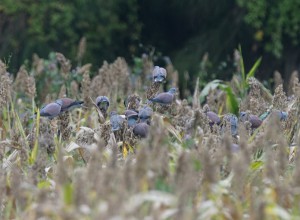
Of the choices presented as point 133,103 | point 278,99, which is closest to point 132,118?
point 133,103

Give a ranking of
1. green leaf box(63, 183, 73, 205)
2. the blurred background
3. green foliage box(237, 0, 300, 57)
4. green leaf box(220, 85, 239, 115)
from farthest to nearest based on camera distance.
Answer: the blurred background
green foliage box(237, 0, 300, 57)
green leaf box(220, 85, 239, 115)
green leaf box(63, 183, 73, 205)

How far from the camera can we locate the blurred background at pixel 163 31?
466 inches

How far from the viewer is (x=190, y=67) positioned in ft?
39.0

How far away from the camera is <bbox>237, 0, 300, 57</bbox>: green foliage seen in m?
11.6

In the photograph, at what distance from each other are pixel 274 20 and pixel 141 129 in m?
7.61

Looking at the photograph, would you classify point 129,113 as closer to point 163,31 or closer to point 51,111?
point 51,111

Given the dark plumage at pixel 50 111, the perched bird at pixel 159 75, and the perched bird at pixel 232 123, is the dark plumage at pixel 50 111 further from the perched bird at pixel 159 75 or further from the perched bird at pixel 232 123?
the perched bird at pixel 232 123

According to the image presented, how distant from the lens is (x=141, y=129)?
4.40 metres

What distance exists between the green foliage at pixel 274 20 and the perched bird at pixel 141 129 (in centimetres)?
728

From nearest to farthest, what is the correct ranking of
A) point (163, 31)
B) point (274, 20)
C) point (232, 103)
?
point (232, 103)
point (274, 20)
point (163, 31)

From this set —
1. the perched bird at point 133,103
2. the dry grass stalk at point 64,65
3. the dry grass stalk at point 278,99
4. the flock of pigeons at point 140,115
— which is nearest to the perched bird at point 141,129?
the flock of pigeons at point 140,115

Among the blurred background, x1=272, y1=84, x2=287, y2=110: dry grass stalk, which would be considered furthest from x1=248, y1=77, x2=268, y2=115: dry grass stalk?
the blurred background

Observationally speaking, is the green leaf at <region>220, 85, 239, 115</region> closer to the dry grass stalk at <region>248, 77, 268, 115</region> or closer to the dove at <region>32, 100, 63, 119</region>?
the dry grass stalk at <region>248, 77, 268, 115</region>

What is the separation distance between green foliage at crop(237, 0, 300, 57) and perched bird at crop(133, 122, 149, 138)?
23.9 ft
